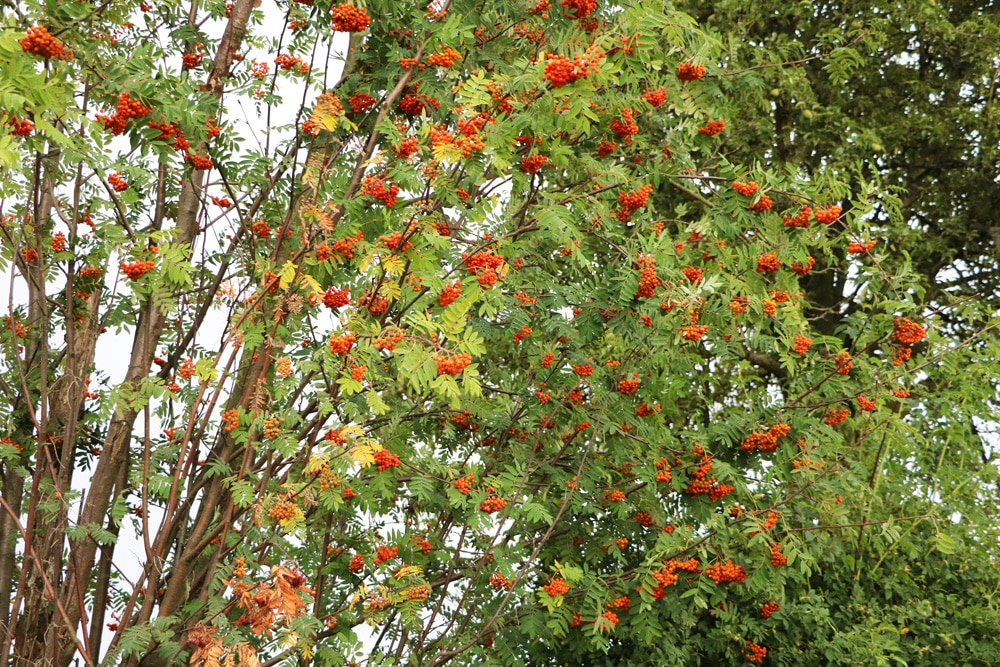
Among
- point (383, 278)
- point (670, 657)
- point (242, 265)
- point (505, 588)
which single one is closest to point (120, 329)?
point (242, 265)

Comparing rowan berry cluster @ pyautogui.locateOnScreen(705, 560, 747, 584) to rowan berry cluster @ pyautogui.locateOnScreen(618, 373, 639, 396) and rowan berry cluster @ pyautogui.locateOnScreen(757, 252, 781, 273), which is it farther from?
rowan berry cluster @ pyautogui.locateOnScreen(757, 252, 781, 273)

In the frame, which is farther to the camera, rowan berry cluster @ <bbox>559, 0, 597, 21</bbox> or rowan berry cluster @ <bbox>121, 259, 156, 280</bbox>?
rowan berry cluster @ <bbox>559, 0, 597, 21</bbox>

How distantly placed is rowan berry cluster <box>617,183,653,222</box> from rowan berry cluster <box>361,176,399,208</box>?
1551 mm

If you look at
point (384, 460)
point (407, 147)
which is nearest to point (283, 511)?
point (384, 460)

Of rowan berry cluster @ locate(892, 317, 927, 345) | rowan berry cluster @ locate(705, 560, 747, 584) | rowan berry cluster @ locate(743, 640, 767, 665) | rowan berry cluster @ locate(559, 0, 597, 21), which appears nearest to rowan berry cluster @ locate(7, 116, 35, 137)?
rowan berry cluster @ locate(559, 0, 597, 21)

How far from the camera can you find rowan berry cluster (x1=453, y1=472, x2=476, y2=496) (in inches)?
195

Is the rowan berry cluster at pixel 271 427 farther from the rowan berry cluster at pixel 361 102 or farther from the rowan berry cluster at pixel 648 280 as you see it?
the rowan berry cluster at pixel 648 280

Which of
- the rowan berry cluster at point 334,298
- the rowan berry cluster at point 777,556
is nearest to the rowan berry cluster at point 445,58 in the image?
the rowan berry cluster at point 334,298

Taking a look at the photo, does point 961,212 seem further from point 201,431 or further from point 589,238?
point 201,431

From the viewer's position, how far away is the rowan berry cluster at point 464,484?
4.95 metres

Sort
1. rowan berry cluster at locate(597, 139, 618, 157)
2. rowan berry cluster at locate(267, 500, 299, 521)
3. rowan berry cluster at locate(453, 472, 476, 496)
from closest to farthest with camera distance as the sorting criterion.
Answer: rowan berry cluster at locate(267, 500, 299, 521) < rowan berry cluster at locate(453, 472, 476, 496) < rowan berry cluster at locate(597, 139, 618, 157)

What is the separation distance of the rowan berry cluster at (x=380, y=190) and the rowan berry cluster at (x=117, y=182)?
4.37 feet

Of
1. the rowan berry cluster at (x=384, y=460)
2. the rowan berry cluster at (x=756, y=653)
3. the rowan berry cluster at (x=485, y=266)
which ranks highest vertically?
the rowan berry cluster at (x=485, y=266)

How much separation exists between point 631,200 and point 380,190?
1708 mm
